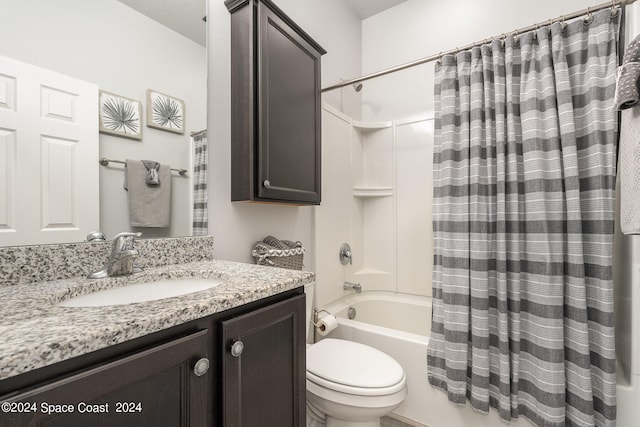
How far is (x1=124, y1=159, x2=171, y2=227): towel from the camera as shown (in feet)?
3.24

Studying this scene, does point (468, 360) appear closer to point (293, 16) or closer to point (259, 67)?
point (259, 67)

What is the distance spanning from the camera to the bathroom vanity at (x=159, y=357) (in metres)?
0.42

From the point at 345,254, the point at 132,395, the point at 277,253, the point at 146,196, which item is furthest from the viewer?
the point at 345,254

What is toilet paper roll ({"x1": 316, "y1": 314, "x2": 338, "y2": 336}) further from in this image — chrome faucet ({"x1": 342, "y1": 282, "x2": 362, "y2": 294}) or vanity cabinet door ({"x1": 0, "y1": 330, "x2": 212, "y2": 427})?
vanity cabinet door ({"x1": 0, "y1": 330, "x2": 212, "y2": 427})

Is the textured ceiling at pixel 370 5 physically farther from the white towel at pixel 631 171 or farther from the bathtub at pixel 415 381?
the bathtub at pixel 415 381

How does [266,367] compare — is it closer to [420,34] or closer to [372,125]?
[372,125]

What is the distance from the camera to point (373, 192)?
90.0 inches

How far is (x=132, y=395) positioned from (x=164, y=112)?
0.95 metres

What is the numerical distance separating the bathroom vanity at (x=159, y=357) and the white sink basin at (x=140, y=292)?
0.07 ft

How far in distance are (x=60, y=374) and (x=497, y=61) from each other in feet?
6.08

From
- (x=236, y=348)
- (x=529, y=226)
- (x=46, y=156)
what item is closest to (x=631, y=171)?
(x=529, y=226)

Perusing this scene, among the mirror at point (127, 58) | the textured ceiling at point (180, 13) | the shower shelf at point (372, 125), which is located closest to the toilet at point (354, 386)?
the mirror at point (127, 58)

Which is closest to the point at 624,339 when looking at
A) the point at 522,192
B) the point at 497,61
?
the point at 522,192

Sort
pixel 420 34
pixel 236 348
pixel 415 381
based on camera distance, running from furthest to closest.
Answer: pixel 420 34, pixel 415 381, pixel 236 348
